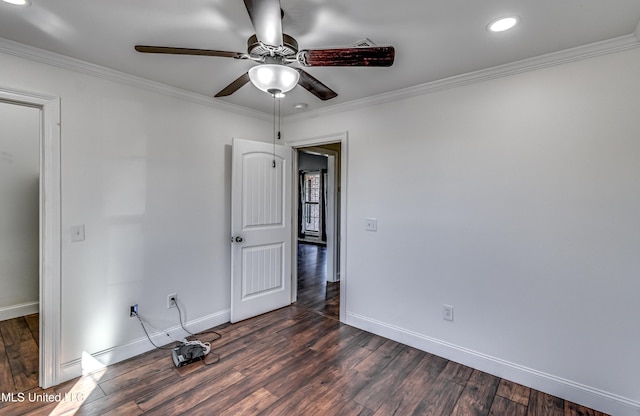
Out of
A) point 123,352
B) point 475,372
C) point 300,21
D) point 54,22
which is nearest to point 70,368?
point 123,352

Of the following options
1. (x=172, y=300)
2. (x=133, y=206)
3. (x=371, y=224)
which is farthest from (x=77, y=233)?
(x=371, y=224)

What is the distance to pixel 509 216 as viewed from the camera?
227cm

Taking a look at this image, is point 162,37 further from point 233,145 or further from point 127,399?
point 127,399

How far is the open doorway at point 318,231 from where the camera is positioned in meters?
3.96

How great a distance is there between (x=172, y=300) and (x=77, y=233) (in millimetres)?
1000

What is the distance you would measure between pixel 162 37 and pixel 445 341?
Result: 10.3ft

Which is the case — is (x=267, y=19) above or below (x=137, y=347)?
above

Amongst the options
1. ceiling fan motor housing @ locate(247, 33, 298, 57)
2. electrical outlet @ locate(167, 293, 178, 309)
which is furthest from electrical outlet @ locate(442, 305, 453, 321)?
electrical outlet @ locate(167, 293, 178, 309)

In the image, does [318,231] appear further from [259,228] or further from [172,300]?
[172,300]

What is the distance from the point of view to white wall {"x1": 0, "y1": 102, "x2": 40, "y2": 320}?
3264 mm

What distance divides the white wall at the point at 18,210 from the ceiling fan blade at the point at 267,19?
3519mm

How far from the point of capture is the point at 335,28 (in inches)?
69.2

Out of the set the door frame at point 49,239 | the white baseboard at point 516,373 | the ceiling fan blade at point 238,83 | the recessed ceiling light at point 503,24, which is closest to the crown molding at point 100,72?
the door frame at point 49,239

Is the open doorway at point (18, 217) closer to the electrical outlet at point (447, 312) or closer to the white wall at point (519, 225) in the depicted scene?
the white wall at point (519, 225)
